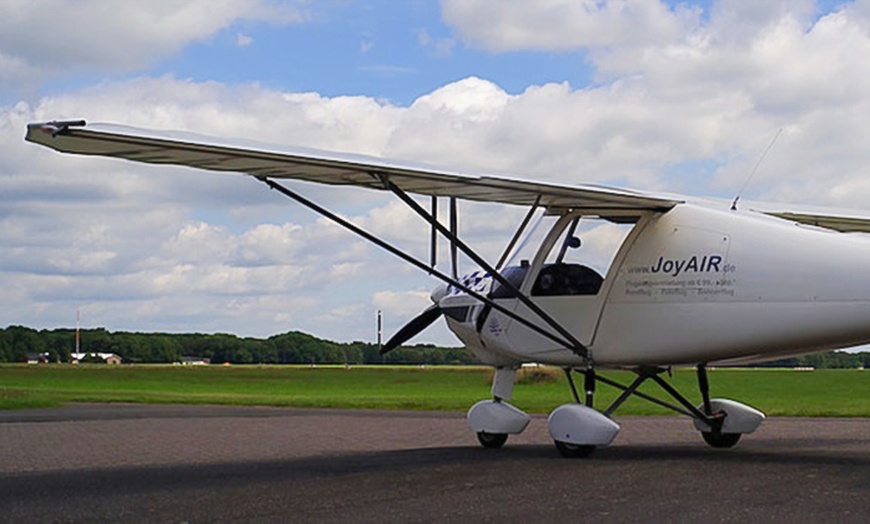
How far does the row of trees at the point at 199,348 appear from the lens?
4970 inches

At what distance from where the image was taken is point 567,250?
16.0 metres

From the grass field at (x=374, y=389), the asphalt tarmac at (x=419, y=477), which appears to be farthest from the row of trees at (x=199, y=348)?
the asphalt tarmac at (x=419, y=477)

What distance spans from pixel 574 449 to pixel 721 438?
2814 mm

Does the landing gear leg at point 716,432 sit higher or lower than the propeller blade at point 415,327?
lower

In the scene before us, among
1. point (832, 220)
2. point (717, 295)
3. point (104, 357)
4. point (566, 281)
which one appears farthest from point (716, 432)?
point (104, 357)

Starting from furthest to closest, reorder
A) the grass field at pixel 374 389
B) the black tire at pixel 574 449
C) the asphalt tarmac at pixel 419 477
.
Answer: the grass field at pixel 374 389 < the black tire at pixel 574 449 < the asphalt tarmac at pixel 419 477

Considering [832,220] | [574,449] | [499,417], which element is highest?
[832,220]

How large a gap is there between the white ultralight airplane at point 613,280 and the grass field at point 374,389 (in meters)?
13.3

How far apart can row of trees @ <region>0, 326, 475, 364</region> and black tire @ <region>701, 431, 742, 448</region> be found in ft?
351

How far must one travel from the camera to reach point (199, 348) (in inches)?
5551

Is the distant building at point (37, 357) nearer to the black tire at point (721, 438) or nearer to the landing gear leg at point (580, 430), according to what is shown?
the black tire at point (721, 438)

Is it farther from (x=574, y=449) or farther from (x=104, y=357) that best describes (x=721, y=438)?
(x=104, y=357)

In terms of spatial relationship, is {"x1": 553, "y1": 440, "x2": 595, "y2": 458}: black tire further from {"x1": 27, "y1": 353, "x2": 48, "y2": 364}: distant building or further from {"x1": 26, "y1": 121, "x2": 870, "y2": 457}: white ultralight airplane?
{"x1": 27, "y1": 353, "x2": 48, "y2": 364}: distant building

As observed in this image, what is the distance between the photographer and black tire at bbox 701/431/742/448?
16.5 m
